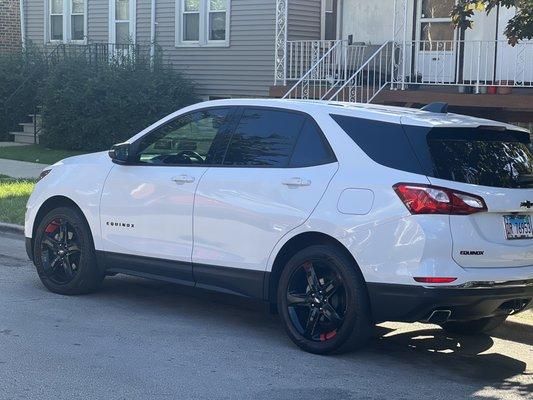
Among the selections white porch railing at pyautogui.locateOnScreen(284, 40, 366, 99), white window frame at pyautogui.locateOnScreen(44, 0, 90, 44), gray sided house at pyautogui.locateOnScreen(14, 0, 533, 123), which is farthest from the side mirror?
white window frame at pyautogui.locateOnScreen(44, 0, 90, 44)

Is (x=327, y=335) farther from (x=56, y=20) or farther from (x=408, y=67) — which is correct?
(x=56, y=20)

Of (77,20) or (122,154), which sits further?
(77,20)

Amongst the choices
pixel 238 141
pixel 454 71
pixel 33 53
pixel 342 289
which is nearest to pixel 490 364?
pixel 342 289

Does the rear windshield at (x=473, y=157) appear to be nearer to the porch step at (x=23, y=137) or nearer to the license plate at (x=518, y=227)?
the license plate at (x=518, y=227)

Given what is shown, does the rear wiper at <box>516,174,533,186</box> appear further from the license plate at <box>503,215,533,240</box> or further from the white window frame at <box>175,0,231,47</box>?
the white window frame at <box>175,0,231,47</box>

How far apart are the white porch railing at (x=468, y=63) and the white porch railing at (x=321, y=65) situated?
1.19m

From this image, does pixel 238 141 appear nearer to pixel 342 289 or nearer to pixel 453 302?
pixel 342 289

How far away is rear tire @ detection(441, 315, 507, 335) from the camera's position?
7.48 m

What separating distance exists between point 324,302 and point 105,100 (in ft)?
47.9

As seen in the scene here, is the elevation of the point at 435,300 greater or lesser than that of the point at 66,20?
lesser

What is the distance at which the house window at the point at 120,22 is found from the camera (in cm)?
2341

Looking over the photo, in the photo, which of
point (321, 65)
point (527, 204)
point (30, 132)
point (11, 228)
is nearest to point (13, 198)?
point (11, 228)

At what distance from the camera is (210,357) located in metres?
6.58

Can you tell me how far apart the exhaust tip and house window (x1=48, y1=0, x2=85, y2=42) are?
1953 cm
